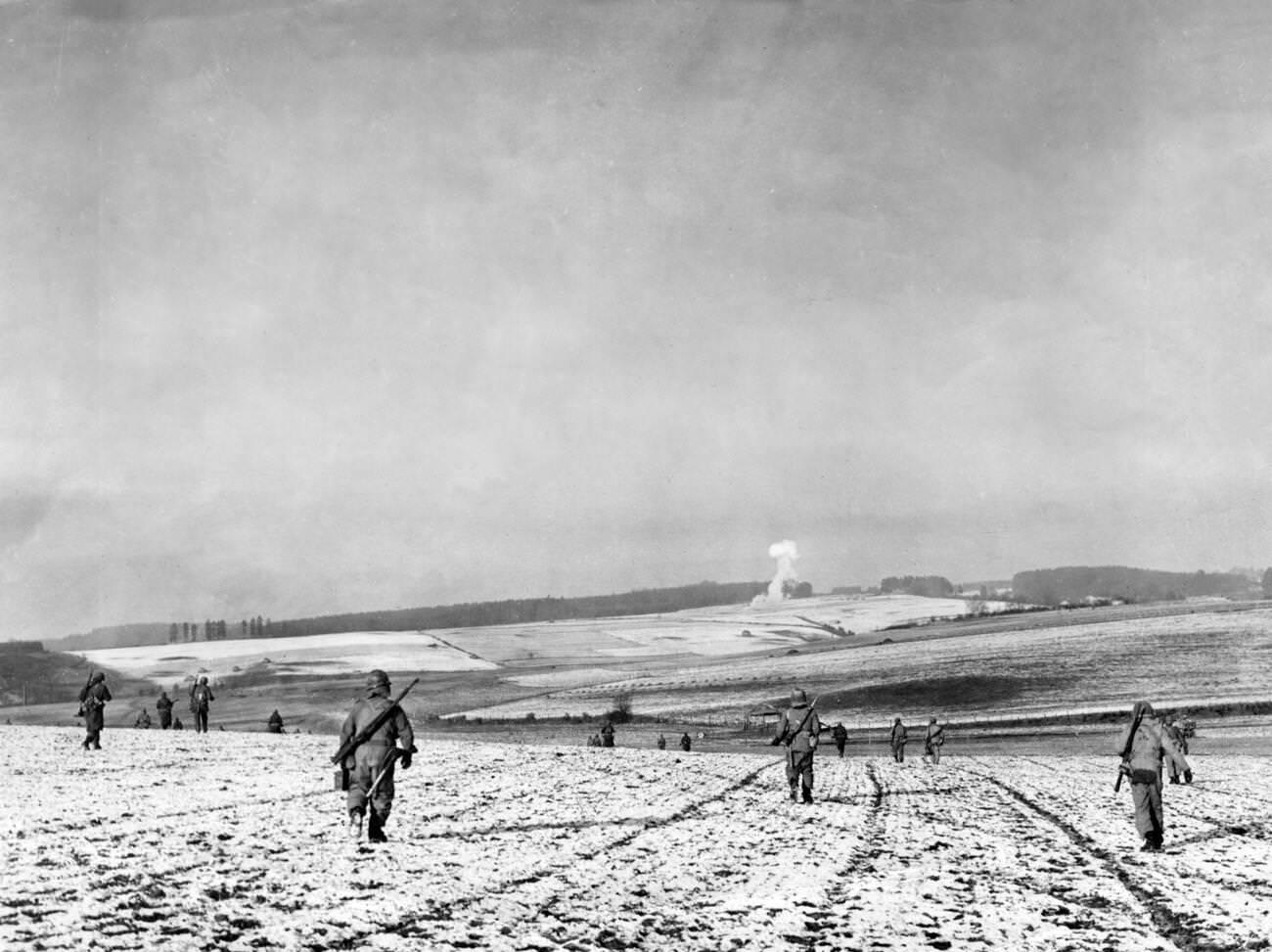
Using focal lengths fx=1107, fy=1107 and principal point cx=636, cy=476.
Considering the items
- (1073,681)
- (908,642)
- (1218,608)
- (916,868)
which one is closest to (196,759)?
(916,868)

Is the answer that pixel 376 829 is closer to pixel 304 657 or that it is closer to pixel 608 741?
pixel 608 741

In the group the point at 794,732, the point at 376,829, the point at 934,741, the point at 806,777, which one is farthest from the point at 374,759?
the point at 934,741

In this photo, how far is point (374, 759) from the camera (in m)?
13.6

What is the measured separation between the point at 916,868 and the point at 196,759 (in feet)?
64.3

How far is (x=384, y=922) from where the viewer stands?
933cm

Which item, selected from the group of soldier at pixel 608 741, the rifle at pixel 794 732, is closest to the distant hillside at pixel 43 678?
the group of soldier at pixel 608 741

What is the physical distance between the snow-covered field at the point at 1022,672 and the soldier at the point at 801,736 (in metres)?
42.4

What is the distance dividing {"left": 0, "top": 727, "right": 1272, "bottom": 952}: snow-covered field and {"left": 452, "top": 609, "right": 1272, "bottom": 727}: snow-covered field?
1727 inches

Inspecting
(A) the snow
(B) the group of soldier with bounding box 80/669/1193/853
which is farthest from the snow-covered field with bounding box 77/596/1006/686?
(B) the group of soldier with bounding box 80/669/1193/853

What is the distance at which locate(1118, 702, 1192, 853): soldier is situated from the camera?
14.9m

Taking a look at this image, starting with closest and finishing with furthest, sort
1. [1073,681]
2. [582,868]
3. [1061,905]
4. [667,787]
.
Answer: [1061,905]
[582,868]
[667,787]
[1073,681]

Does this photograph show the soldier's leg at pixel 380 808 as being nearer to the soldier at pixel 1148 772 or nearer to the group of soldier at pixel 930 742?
the soldier at pixel 1148 772

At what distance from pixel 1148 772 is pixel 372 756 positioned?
33.5ft

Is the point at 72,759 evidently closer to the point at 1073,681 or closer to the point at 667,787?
the point at 667,787
